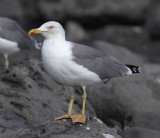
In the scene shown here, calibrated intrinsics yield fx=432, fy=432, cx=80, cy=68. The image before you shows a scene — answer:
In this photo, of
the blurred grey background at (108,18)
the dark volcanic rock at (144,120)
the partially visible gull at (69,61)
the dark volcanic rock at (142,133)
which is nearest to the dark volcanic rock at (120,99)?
the dark volcanic rock at (144,120)

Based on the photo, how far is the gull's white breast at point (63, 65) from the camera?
5.84 metres

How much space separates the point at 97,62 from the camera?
6488 mm

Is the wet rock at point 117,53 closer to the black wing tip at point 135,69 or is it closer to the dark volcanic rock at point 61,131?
the black wing tip at point 135,69

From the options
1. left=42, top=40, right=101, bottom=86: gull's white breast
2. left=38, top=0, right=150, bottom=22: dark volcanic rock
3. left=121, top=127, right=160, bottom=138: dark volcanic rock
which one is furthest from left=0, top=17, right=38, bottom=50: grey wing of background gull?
left=38, top=0, right=150, bottom=22: dark volcanic rock

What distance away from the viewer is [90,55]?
6.38 metres

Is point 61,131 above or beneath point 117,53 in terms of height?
beneath

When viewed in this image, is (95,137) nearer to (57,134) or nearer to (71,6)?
(57,134)

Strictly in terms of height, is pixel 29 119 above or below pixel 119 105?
below

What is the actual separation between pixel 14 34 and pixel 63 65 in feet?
14.1

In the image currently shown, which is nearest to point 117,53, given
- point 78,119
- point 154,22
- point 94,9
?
point 78,119

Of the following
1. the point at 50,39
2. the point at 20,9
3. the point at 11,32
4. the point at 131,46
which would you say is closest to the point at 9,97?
the point at 50,39

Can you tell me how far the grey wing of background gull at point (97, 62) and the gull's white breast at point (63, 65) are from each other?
12 centimetres

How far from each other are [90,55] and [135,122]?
88.1 inches

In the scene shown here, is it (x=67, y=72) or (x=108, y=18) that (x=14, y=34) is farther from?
(x=108, y=18)
